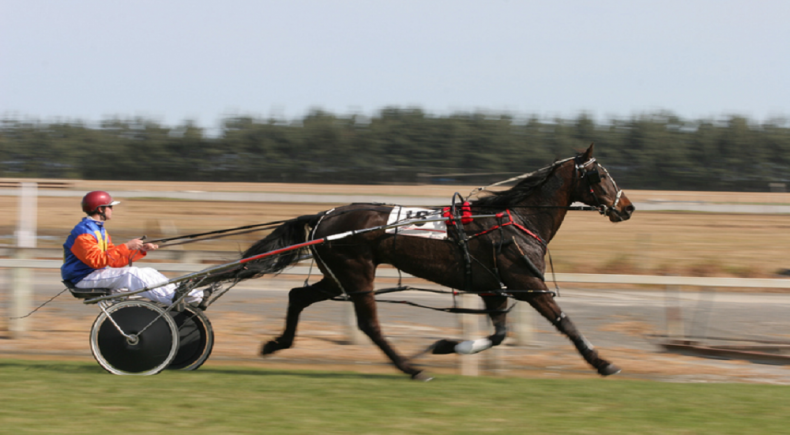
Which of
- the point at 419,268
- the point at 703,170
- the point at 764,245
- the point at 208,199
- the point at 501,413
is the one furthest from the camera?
the point at 703,170

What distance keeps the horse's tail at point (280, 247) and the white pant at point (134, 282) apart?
0.43m

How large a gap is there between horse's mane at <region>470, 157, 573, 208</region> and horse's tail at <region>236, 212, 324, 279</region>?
1.28 m

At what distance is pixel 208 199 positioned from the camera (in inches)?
877

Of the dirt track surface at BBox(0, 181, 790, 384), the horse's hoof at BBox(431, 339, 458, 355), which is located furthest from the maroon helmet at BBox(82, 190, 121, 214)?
the horse's hoof at BBox(431, 339, 458, 355)

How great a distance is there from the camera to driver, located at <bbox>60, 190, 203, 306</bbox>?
5273 millimetres

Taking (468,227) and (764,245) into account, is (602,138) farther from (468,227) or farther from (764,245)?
(468,227)

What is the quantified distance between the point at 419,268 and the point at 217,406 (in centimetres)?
182

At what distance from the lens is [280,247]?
5.95m

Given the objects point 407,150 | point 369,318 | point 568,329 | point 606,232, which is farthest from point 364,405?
point 407,150

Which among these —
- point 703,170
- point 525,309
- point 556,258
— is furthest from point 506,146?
point 525,309

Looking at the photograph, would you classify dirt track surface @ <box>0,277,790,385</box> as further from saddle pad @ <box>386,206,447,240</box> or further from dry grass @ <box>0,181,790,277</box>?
dry grass @ <box>0,181,790,277</box>

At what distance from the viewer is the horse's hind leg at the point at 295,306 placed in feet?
19.7

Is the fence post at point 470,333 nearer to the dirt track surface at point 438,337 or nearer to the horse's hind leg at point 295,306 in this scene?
the dirt track surface at point 438,337

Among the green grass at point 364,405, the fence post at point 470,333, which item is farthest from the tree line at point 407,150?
the green grass at point 364,405
